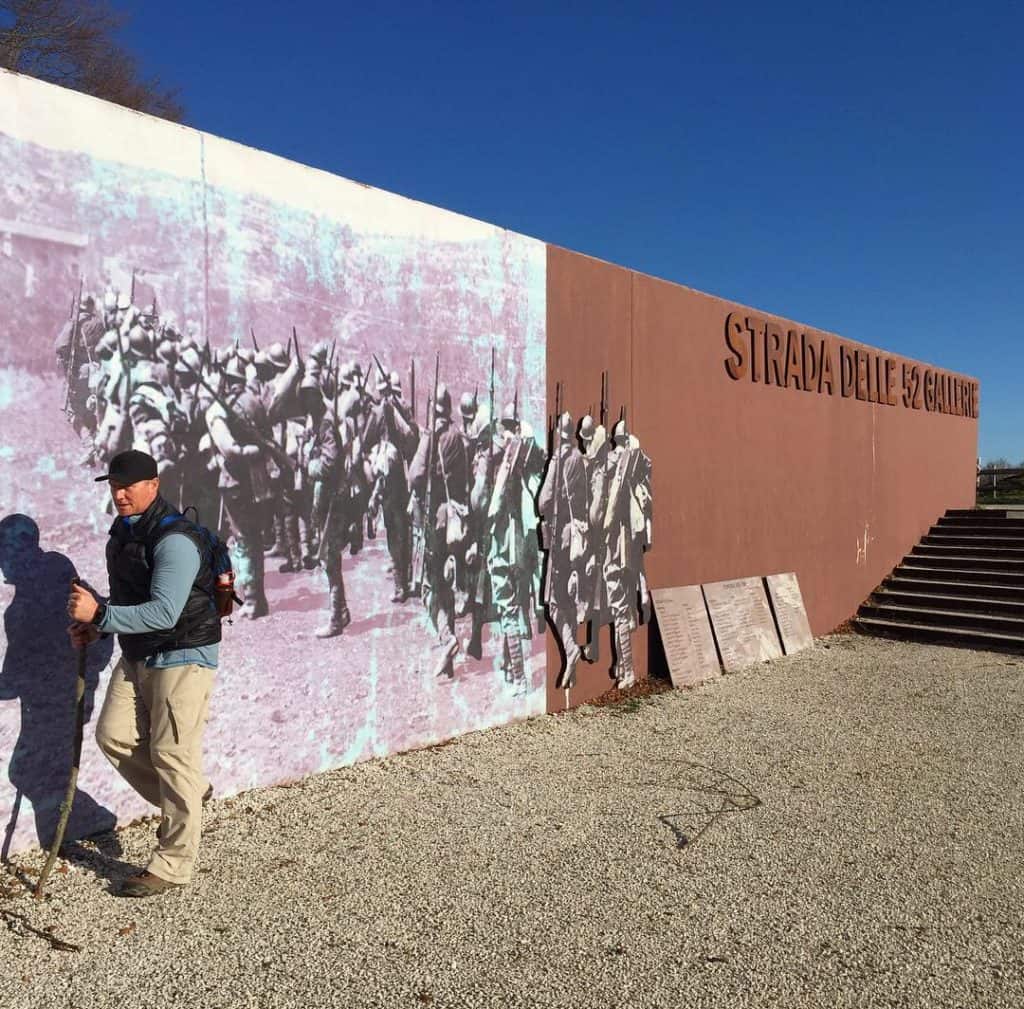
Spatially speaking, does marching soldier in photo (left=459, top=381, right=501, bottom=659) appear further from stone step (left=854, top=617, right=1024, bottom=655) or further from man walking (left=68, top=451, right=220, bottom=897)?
stone step (left=854, top=617, right=1024, bottom=655)

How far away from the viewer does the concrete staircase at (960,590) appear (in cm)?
956

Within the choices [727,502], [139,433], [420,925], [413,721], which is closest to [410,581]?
[413,721]

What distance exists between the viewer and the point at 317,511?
4836mm

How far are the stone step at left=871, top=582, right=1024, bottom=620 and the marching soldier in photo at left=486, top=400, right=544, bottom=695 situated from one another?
267 inches

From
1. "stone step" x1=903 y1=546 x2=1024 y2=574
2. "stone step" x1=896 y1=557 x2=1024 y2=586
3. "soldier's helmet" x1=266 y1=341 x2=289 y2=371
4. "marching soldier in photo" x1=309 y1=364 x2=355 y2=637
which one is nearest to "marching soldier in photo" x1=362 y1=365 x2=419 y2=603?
"marching soldier in photo" x1=309 y1=364 x2=355 y2=637

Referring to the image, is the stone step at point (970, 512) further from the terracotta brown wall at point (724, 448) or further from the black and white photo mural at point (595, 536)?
the black and white photo mural at point (595, 536)

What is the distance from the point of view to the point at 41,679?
3768 mm

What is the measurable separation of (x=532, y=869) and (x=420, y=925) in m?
0.67

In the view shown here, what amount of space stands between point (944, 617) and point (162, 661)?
31.1ft

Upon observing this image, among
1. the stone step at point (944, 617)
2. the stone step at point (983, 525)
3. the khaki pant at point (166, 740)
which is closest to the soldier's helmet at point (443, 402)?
the khaki pant at point (166, 740)

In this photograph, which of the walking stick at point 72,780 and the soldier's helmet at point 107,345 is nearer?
the walking stick at point 72,780

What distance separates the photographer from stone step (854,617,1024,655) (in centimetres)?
906

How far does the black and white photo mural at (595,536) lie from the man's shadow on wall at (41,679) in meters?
3.38

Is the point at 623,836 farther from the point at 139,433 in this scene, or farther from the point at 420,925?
the point at 139,433
